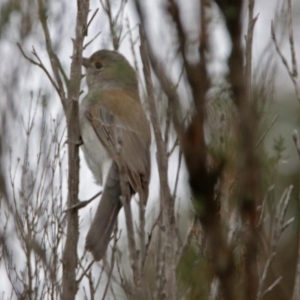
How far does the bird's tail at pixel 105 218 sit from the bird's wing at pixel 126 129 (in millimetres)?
183

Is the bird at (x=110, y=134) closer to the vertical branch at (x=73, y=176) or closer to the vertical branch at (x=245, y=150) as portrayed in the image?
the vertical branch at (x=73, y=176)

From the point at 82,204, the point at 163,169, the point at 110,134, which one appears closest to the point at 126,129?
the point at 110,134

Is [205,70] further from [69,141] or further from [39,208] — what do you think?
[39,208]

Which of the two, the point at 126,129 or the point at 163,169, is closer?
the point at 163,169

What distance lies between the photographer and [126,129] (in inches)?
216

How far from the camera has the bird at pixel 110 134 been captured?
482cm

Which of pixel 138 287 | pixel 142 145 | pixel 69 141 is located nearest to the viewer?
pixel 138 287

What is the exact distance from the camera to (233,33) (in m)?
1.11

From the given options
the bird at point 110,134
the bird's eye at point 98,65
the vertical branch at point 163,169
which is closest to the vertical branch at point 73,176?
the bird at point 110,134

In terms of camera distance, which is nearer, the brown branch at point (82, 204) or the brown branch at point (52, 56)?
the brown branch at point (52, 56)

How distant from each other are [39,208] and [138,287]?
97.0 inches

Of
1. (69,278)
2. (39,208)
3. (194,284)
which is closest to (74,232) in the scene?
(69,278)

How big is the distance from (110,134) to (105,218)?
845mm

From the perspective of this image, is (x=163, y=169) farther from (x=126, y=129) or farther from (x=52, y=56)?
(x=126, y=129)
